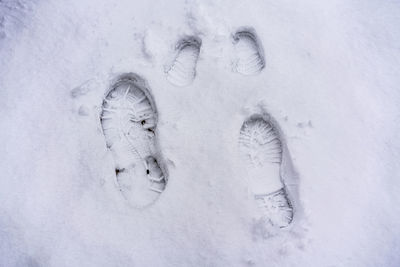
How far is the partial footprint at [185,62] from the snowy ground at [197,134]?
0.02 metres

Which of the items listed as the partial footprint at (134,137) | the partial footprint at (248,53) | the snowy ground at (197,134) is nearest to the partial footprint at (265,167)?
the snowy ground at (197,134)

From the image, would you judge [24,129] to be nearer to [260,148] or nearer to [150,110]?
[150,110]

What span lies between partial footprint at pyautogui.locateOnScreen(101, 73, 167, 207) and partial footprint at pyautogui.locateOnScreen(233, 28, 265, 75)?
30 centimetres

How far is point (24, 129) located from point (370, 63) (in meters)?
1.07

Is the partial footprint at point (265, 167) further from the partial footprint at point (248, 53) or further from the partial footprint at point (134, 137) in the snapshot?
the partial footprint at point (134, 137)

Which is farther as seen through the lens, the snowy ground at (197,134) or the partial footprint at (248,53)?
the partial footprint at (248,53)

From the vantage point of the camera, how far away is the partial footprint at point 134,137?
969 millimetres

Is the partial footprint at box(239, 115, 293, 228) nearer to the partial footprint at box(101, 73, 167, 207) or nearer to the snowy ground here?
the snowy ground

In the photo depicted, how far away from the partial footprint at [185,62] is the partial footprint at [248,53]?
126 mm

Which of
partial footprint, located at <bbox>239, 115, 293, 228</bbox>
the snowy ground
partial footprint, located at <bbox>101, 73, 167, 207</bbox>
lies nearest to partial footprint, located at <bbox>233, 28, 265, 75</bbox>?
the snowy ground

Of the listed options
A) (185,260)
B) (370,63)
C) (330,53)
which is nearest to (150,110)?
(185,260)

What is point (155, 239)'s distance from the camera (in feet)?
2.96

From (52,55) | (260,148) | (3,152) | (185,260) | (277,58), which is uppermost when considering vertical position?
(277,58)

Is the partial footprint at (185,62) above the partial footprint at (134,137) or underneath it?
above
